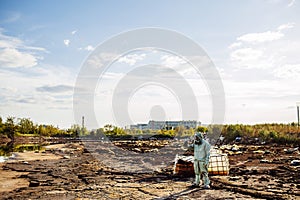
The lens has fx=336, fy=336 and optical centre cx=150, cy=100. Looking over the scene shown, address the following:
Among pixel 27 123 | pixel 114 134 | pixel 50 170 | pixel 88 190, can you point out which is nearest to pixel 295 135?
pixel 50 170

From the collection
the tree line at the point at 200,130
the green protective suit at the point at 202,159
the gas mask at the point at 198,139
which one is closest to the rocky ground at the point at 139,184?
the green protective suit at the point at 202,159

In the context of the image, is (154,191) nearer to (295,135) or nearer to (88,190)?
(88,190)

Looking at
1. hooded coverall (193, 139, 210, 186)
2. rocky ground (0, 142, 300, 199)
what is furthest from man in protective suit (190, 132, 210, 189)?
rocky ground (0, 142, 300, 199)

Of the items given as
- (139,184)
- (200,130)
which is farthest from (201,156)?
(200,130)

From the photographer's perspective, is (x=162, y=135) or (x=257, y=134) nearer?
(x=257, y=134)

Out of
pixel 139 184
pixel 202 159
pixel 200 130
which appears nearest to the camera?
pixel 202 159

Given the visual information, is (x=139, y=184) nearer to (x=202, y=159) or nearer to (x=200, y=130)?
(x=202, y=159)

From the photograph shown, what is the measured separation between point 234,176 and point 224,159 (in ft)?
2.28

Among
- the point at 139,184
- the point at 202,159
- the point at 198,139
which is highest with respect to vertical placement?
the point at 198,139

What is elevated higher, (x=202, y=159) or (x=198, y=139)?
(x=198, y=139)

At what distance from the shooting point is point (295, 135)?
2811 centimetres

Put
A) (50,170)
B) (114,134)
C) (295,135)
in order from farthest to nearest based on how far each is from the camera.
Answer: (114,134)
(295,135)
(50,170)

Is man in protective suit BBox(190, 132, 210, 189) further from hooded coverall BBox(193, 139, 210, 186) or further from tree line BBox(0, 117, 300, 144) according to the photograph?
tree line BBox(0, 117, 300, 144)

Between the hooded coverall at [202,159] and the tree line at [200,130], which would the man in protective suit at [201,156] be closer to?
the hooded coverall at [202,159]
